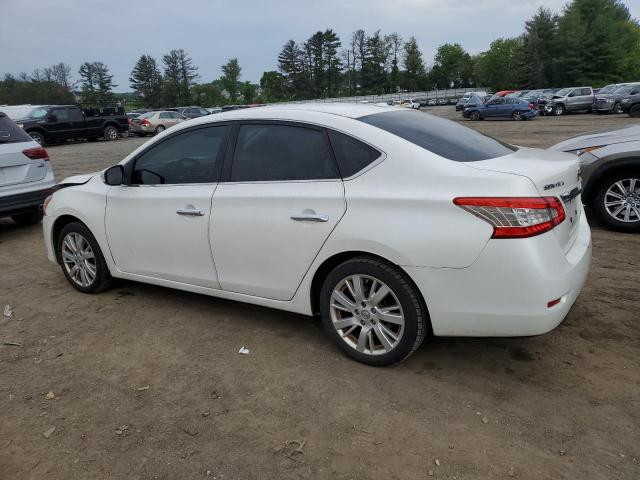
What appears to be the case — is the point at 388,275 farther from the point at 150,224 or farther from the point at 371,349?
the point at 150,224

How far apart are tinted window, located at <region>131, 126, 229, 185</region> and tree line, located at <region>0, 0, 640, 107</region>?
7162cm

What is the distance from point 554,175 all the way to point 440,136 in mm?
756

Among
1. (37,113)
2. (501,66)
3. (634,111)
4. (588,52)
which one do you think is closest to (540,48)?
(588,52)

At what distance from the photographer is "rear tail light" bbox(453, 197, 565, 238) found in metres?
2.74

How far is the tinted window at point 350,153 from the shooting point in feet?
10.6

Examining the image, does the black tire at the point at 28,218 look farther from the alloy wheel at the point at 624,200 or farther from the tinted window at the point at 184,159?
the alloy wheel at the point at 624,200

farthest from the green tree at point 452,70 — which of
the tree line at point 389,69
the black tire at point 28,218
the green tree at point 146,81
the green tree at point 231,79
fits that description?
the black tire at point 28,218

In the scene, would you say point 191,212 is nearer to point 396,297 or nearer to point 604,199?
point 396,297

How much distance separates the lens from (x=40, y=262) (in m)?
6.05

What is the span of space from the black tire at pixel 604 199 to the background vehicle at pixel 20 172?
7116 mm

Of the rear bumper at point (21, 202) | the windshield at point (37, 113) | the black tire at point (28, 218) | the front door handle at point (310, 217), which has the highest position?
the windshield at point (37, 113)

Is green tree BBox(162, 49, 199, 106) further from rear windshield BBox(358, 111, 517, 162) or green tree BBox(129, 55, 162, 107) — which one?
rear windshield BBox(358, 111, 517, 162)

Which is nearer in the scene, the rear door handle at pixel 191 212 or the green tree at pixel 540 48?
the rear door handle at pixel 191 212

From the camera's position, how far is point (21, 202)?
6.92 m
